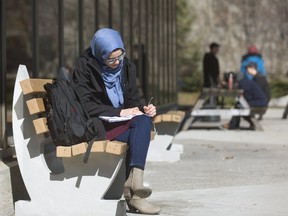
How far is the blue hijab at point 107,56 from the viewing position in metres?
5.59

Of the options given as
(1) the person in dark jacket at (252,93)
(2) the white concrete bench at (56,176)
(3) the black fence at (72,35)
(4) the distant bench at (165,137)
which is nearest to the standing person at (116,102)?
(2) the white concrete bench at (56,176)

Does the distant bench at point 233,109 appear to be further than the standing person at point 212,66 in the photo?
No

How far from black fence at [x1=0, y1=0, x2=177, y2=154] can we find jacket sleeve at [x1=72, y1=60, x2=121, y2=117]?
915 millimetres

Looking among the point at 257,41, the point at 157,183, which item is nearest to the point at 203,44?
the point at 257,41

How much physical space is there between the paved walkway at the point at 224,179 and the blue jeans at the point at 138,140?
57 centimetres

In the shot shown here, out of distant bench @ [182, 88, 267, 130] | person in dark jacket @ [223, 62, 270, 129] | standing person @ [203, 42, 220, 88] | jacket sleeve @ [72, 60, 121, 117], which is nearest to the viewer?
jacket sleeve @ [72, 60, 121, 117]

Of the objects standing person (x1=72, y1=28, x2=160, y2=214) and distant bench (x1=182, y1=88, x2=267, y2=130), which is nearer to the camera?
standing person (x1=72, y1=28, x2=160, y2=214)

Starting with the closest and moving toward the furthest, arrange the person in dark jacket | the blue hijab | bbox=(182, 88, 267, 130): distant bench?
the blue hijab → bbox=(182, 88, 267, 130): distant bench → the person in dark jacket

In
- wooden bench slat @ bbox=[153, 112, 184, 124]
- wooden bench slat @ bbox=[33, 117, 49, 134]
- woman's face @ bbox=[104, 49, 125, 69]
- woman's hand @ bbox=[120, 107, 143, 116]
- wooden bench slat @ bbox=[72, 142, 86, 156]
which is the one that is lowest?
wooden bench slat @ bbox=[153, 112, 184, 124]

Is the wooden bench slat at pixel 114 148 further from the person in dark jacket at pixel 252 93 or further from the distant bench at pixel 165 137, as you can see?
the person in dark jacket at pixel 252 93

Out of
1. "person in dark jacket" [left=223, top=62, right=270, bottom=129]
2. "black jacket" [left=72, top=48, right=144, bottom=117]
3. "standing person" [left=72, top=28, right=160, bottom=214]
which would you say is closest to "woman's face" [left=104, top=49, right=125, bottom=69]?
"standing person" [left=72, top=28, right=160, bottom=214]

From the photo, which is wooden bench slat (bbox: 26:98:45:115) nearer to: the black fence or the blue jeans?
the blue jeans

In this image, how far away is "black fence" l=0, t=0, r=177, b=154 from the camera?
309 inches

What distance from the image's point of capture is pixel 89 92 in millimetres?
5738
